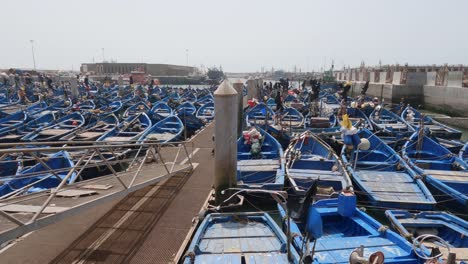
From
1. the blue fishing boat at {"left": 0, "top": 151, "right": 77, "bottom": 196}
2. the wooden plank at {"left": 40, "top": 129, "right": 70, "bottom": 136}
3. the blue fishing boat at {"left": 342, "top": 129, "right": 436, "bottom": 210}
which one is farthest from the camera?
the wooden plank at {"left": 40, "top": 129, "right": 70, "bottom": 136}

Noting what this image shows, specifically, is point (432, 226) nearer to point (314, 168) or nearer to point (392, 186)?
point (392, 186)

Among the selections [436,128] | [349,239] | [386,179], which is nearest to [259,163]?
[386,179]

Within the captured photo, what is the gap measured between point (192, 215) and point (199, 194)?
1.52 metres

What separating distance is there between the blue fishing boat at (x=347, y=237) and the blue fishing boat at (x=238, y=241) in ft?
1.71

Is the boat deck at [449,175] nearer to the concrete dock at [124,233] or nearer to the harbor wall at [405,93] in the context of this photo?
the concrete dock at [124,233]

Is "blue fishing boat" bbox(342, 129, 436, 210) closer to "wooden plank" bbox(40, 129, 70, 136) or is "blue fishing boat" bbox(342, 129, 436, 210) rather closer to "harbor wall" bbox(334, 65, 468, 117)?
"wooden plank" bbox(40, 129, 70, 136)

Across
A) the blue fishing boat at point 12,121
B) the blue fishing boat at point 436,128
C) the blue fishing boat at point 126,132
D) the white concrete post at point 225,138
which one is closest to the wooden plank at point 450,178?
the blue fishing boat at point 436,128

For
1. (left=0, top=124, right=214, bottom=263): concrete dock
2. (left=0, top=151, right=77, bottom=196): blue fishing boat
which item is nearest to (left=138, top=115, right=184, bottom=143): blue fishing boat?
(left=0, top=151, right=77, bottom=196): blue fishing boat

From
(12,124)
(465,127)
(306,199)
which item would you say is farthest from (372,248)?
(465,127)

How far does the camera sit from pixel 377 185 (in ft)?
37.0

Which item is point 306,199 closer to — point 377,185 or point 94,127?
point 377,185

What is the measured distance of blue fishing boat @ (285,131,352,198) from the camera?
35.8 ft

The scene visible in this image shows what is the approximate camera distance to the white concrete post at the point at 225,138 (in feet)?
30.8

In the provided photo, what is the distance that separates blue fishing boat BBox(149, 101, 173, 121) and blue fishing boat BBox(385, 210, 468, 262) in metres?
19.2
